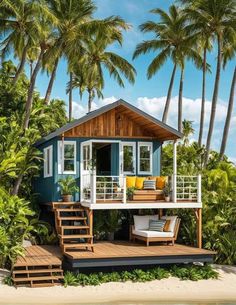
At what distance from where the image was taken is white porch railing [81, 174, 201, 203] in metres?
20.1

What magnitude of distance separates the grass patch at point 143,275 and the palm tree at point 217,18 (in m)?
11.6

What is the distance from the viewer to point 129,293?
17.7 metres

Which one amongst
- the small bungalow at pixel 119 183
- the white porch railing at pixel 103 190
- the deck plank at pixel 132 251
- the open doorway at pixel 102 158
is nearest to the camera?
the deck plank at pixel 132 251

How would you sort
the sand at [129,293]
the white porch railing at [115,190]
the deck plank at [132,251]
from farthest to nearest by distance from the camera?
the white porch railing at [115,190] < the deck plank at [132,251] < the sand at [129,293]

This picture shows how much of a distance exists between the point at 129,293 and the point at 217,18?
18033mm

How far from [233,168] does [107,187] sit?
6035 millimetres

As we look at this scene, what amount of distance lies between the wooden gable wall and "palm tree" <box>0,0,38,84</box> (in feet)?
21.1

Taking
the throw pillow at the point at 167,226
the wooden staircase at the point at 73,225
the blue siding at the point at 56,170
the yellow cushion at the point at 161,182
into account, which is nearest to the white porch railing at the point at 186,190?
the yellow cushion at the point at 161,182

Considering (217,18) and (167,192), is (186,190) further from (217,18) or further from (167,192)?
(217,18)

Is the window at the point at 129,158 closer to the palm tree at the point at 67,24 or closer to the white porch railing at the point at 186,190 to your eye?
the white porch railing at the point at 186,190

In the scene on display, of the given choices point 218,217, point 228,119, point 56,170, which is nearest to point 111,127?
point 56,170

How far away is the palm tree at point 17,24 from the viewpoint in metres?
26.5

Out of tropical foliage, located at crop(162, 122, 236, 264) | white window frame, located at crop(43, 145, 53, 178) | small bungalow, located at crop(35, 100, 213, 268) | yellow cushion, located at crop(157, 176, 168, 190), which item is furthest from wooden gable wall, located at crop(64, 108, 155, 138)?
tropical foliage, located at crop(162, 122, 236, 264)

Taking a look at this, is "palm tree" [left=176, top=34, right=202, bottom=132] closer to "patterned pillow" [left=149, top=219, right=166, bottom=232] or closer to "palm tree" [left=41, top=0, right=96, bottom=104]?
"palm tree" [left=41, top=0, right=96, bottom=104]
